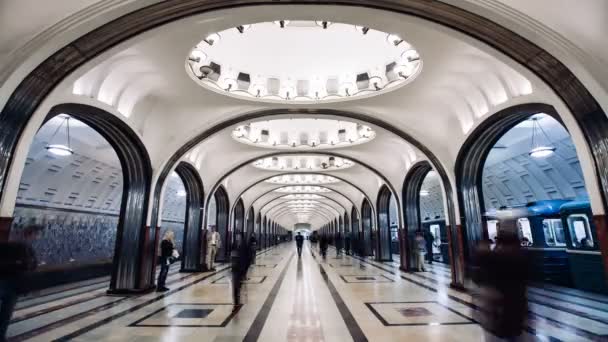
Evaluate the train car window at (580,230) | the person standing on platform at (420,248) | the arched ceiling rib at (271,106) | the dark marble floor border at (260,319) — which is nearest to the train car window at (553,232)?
the train car window at (580,230)

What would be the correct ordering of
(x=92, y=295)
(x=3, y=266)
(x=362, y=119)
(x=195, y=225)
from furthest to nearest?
(x=195, y=225) < (x=362, y=119) < (x=92, y=295) < (x=3, y=266)

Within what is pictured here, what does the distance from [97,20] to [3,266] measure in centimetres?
301

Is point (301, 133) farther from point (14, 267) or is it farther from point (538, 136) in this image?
point (14, 267)

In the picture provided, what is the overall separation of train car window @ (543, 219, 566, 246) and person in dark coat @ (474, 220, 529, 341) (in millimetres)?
10405

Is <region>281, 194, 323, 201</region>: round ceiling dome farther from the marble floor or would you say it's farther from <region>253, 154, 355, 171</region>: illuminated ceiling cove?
the marble floor

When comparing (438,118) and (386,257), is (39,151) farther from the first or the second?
(386,257)

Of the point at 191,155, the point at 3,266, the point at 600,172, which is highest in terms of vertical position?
the point at 191,155

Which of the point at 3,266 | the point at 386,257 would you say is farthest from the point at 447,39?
the point at 386,257

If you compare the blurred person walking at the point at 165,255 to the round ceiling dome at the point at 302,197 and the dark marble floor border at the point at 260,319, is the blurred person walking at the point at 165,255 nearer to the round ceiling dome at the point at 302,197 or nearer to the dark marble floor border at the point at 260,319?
the dark marble floor border at the point at 260,319

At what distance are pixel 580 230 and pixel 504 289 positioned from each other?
8275 mm

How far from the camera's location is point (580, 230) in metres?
8.09

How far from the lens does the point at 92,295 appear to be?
7.56 metres

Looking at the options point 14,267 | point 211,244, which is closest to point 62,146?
point 14,267

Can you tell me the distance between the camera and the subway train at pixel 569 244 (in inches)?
292
